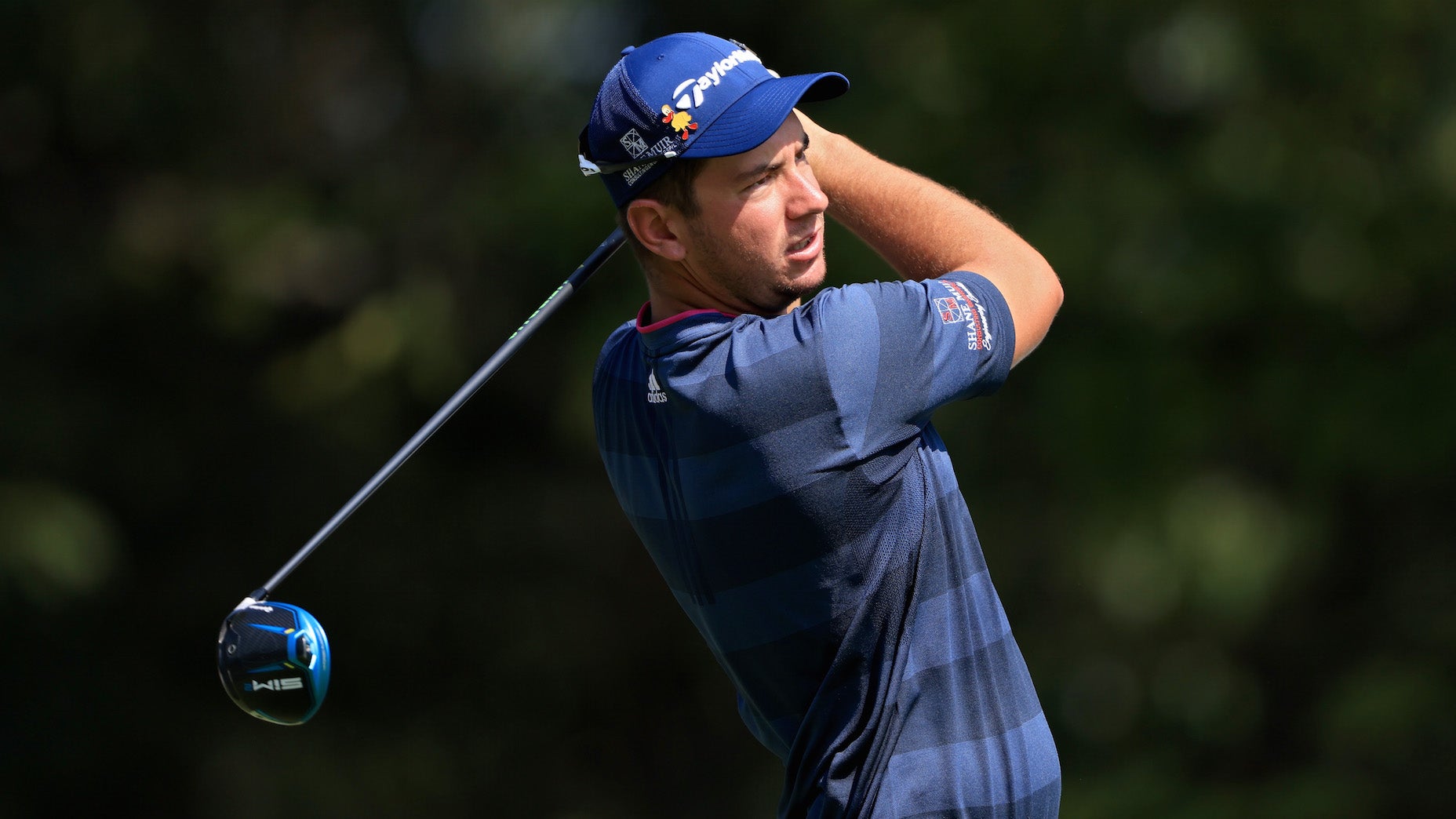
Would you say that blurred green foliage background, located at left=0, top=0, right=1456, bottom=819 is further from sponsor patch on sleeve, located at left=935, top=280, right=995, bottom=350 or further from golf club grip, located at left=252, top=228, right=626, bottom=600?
sponsor patch on sleeve, located at left=935, top=280, right=995, bottom=350

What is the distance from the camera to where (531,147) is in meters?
6.39

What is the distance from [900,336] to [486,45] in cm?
525

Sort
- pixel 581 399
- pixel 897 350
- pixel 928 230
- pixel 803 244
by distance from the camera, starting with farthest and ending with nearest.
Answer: pixel 581 399 → pixel 928 230 → pixel 803 244 → pixel 897 350

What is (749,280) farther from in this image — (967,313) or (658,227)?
(967,313)

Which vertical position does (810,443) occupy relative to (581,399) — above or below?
above

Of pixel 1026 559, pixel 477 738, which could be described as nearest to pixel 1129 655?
pixel 1026 559

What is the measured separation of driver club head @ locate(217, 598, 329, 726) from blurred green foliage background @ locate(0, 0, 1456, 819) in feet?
11.7

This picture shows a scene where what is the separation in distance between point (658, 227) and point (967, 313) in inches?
14.6

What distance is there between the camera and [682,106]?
1.77m

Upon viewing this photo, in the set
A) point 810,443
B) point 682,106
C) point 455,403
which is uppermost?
point 682,106

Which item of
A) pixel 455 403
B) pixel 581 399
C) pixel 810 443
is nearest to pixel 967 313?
pixel 810 443

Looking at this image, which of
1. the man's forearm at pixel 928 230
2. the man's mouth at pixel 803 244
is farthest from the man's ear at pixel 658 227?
the man's forearm at pixel 928 230

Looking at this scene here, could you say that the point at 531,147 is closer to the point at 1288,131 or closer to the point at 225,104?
the point at 225,104

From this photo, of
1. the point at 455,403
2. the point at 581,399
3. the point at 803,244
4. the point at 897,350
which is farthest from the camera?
the point at 581,399
